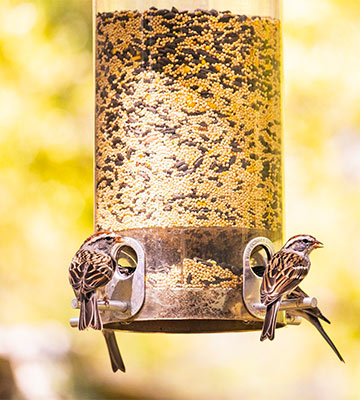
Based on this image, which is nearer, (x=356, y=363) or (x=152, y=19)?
(x=152, y=19)

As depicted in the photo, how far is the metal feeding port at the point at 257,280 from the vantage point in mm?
5766

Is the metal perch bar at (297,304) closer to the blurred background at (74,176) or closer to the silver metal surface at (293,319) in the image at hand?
the silver metal surface at (293,319)

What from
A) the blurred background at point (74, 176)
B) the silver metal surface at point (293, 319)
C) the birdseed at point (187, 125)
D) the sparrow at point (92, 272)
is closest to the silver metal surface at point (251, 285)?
the birdseed at point (187, 125)

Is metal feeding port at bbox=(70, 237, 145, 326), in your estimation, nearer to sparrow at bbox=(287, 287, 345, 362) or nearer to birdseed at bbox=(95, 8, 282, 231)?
birdseed at bbox=(95, 8, 282, 231)

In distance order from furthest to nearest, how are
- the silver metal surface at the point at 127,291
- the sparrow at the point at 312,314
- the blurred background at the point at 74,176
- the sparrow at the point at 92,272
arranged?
the blurred background at the point at 74,176
the sparrow at the point at 312,314
the silver metal surface at the point at 127,291
the sparrow at the point at 92,272

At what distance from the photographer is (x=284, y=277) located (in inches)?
226

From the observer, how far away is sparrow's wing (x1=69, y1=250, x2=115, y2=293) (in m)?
5.75

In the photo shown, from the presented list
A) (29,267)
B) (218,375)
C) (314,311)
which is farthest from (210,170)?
(218,375)

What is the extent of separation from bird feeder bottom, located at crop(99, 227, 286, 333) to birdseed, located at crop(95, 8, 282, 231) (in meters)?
0.04

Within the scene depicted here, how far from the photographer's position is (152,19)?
6.17m

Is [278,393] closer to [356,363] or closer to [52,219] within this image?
[356,363]

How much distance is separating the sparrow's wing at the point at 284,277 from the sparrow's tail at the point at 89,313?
895 millimetres

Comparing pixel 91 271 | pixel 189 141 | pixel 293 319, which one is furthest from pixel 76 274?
pixel 293 319

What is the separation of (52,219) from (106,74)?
4.06m
